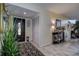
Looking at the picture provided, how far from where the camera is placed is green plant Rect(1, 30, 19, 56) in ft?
7.72

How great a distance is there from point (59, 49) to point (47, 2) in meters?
1.03

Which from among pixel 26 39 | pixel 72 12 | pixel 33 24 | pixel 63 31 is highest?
pixel 72 12

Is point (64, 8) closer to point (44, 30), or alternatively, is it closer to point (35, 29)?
point (44, 30)

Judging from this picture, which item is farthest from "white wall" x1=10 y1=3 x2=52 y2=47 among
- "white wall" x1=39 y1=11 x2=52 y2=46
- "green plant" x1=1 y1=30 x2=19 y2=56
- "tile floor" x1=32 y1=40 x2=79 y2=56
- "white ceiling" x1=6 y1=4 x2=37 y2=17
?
"green plant" x1=1 y1=30 x2=19 y2=56

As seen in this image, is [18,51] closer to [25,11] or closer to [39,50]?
[39,50]

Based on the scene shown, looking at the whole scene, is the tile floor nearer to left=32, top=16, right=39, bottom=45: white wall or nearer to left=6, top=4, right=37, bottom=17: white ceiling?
left=32, top=16, right=39, bottom=45: white wall

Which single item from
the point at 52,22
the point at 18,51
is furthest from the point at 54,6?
the point at 18,51

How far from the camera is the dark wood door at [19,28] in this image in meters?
2.43

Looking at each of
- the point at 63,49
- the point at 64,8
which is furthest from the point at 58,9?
the point at 63,49

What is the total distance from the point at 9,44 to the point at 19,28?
38 cm

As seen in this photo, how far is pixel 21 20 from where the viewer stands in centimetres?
250

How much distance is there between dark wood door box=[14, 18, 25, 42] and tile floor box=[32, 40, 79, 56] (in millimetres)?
460

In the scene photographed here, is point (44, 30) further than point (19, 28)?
Yes

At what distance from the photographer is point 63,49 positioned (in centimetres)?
251
